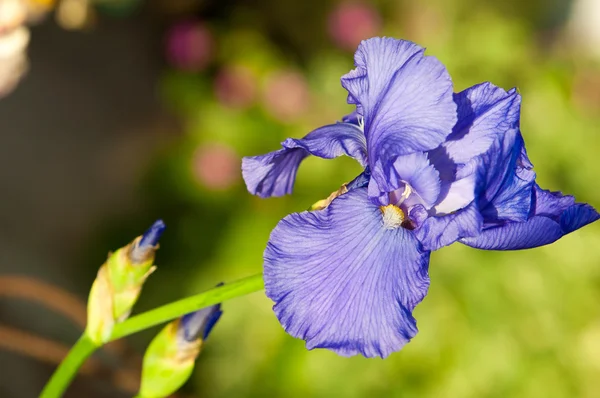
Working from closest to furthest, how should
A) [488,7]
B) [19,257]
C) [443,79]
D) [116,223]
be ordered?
[443,79] → [19,257] → [116,223] → [488,7]

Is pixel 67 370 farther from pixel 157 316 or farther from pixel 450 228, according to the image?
pixel 450 228

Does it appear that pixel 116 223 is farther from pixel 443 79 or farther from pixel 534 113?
pixel 443 79

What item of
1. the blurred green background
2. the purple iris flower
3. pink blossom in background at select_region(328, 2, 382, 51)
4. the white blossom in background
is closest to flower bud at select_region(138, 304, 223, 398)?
the purple iris flower

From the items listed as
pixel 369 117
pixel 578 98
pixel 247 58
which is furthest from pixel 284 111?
pixel 369 117

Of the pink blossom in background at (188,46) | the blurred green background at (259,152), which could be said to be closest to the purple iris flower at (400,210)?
the blurred green background at (259,152)

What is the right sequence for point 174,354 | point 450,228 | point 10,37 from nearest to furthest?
Answer: point 450,228 < point 174,354 < point 10,37

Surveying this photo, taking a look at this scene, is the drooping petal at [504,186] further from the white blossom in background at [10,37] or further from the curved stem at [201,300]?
the white blossom in background at [10,37]

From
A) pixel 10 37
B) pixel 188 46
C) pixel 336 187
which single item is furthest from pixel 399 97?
pixel 188 46
